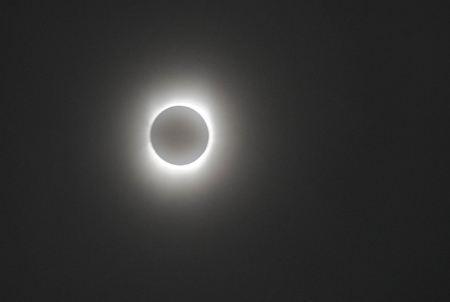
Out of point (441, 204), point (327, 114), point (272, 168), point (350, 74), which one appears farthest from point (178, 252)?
point (441, 204)

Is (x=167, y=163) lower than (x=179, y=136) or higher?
lower

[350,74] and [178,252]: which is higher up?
[350,74]

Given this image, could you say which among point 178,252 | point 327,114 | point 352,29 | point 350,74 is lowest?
point 178,252

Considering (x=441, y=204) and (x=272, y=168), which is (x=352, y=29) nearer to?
(x=272, y=168)

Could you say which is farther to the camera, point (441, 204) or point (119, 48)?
point (441, 204)

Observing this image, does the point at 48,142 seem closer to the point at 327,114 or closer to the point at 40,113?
the point at 40,113

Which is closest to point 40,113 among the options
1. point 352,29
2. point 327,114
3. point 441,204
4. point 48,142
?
point 48,142
